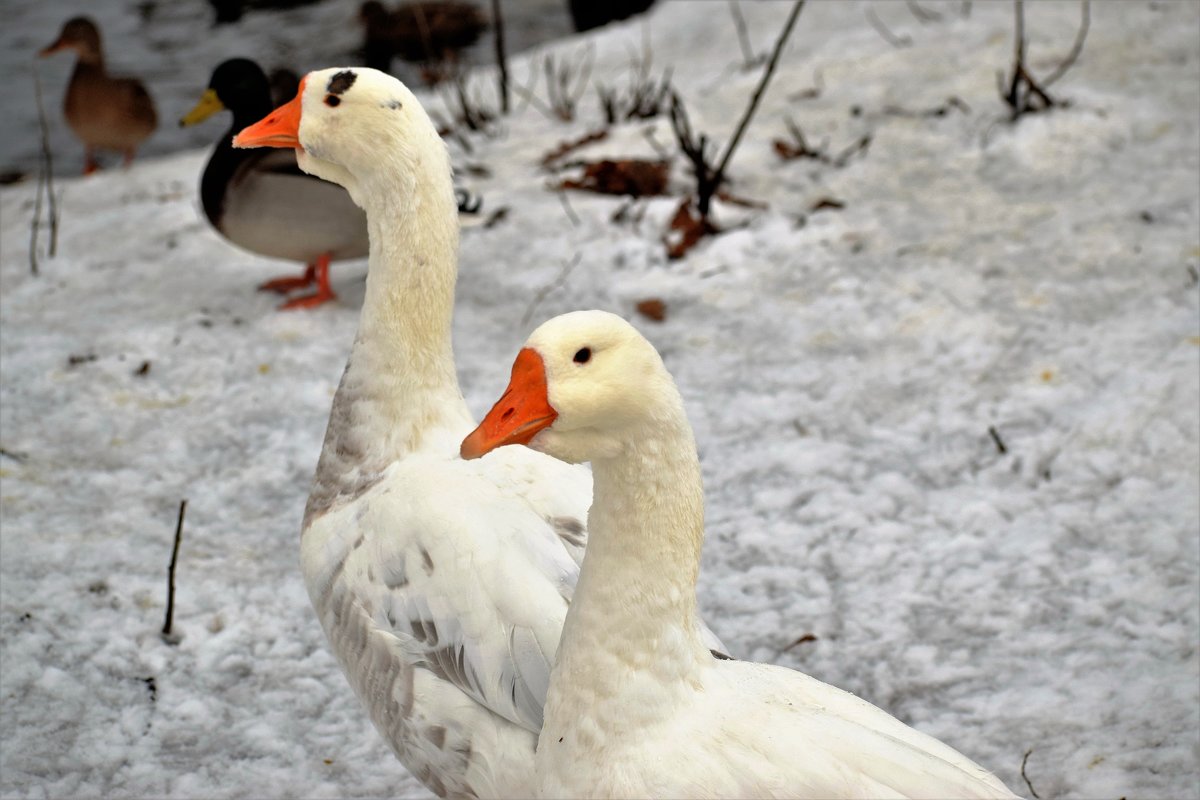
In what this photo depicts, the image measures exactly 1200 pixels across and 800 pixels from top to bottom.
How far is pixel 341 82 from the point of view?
299cm

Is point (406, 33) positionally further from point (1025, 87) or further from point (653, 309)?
point (653, 309)

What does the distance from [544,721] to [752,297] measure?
10.3ft

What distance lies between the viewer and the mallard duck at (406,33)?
9.77 m

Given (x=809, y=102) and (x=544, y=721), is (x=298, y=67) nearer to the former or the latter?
(x=809, y=102)

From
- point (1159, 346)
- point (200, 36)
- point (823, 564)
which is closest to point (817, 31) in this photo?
point (1159, 346)

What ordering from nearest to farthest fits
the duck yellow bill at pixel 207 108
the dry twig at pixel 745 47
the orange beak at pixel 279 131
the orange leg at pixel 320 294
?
the orange beak at pixel 279 131 → the orange leg at pixel 320 294 → the duck yellow bill at pixel 207 108 → the dry twig at pixel 745 47

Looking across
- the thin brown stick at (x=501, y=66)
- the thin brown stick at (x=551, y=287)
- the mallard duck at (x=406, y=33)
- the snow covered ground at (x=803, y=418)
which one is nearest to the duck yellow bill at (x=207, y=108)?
the snow covered ground at (x=803, y=418)

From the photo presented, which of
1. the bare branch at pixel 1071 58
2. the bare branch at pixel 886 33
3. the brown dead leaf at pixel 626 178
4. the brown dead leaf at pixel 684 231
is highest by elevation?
the bare branch at pixel 1071 58

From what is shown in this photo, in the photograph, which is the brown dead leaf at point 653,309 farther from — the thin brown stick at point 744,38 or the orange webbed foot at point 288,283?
→ the thin brown stick at point 744,38

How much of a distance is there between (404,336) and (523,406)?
45.1 inches

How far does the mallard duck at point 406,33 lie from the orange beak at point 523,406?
798cm

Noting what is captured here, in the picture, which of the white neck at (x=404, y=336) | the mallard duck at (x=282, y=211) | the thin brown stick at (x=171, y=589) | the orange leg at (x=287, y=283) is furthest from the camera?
the orange leg at (x=287, y=283)

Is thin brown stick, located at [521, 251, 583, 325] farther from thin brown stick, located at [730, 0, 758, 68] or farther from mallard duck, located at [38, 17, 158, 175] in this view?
mallard duck, located at [38, 17, 158, 175]

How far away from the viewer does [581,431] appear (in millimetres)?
1969
